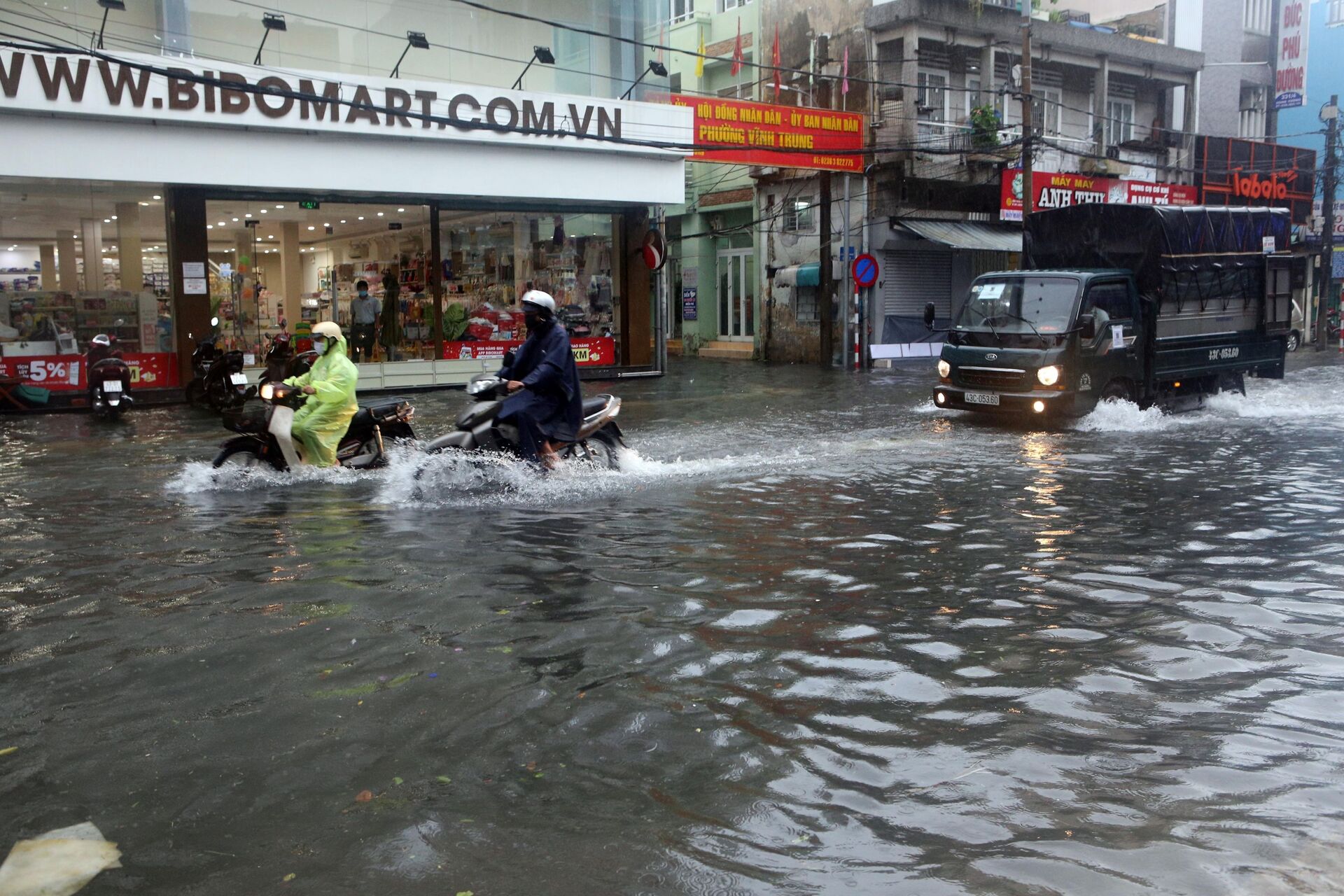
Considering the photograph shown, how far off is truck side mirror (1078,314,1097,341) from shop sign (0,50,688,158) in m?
8.35

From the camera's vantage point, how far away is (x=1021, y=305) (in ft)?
49.0

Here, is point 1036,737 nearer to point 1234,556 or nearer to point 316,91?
point 1234,556

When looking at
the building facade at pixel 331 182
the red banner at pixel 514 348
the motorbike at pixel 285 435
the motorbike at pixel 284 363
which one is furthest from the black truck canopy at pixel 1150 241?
the motorbike at pixel 284 363

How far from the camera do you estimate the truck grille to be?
14.4 m

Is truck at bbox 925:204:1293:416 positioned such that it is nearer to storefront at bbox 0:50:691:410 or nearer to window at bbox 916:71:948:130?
storefront at bbox 0:50:691:410

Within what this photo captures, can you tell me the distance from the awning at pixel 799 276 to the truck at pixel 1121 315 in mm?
13096

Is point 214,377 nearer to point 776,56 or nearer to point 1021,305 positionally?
point 1021,305

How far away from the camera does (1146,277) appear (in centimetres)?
1528

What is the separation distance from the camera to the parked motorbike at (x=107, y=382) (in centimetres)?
1706

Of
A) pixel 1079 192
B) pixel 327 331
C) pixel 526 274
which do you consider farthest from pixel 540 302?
pixel 1079 192

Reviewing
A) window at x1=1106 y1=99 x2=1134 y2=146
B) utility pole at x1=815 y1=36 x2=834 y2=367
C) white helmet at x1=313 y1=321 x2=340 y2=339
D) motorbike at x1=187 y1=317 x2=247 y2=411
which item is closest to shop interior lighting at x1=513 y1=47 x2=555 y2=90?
motorbike at x1=187 y1=317 x2=247 y2=411

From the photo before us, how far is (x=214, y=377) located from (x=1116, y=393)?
13.4 meters

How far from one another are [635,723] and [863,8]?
88.0ft

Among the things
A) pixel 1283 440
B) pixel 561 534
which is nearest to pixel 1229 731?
pixel 561 534
